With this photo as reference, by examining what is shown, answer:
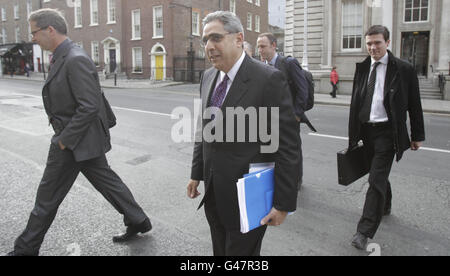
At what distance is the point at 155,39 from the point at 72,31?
40.1 ft

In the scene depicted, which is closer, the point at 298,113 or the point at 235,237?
the point at 235,237

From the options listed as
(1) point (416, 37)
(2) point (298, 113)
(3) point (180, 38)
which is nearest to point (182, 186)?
(2) point (298, 113)

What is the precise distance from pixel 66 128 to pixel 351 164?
2.72m

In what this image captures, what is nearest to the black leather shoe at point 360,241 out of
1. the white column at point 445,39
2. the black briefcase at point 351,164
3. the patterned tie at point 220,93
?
the black briefcase at point 351,164

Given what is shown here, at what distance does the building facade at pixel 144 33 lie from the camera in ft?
106

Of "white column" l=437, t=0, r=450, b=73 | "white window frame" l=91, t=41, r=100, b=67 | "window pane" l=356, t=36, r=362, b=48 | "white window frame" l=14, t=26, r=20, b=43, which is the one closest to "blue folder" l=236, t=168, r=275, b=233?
"white column" l=437, t=0, r=450, b=73

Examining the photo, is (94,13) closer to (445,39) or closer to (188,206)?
(445,39)

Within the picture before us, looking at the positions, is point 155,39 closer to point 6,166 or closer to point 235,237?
point 6,166

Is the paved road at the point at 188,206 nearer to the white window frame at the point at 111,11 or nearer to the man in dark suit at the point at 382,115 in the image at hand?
the man in dark suit at the point at 382,115

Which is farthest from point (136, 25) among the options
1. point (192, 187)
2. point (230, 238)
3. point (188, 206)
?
point (230, 238)

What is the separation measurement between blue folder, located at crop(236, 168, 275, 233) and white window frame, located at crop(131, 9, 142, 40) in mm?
34346

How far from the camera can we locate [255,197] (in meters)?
2.11

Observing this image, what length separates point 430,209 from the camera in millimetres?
4363
